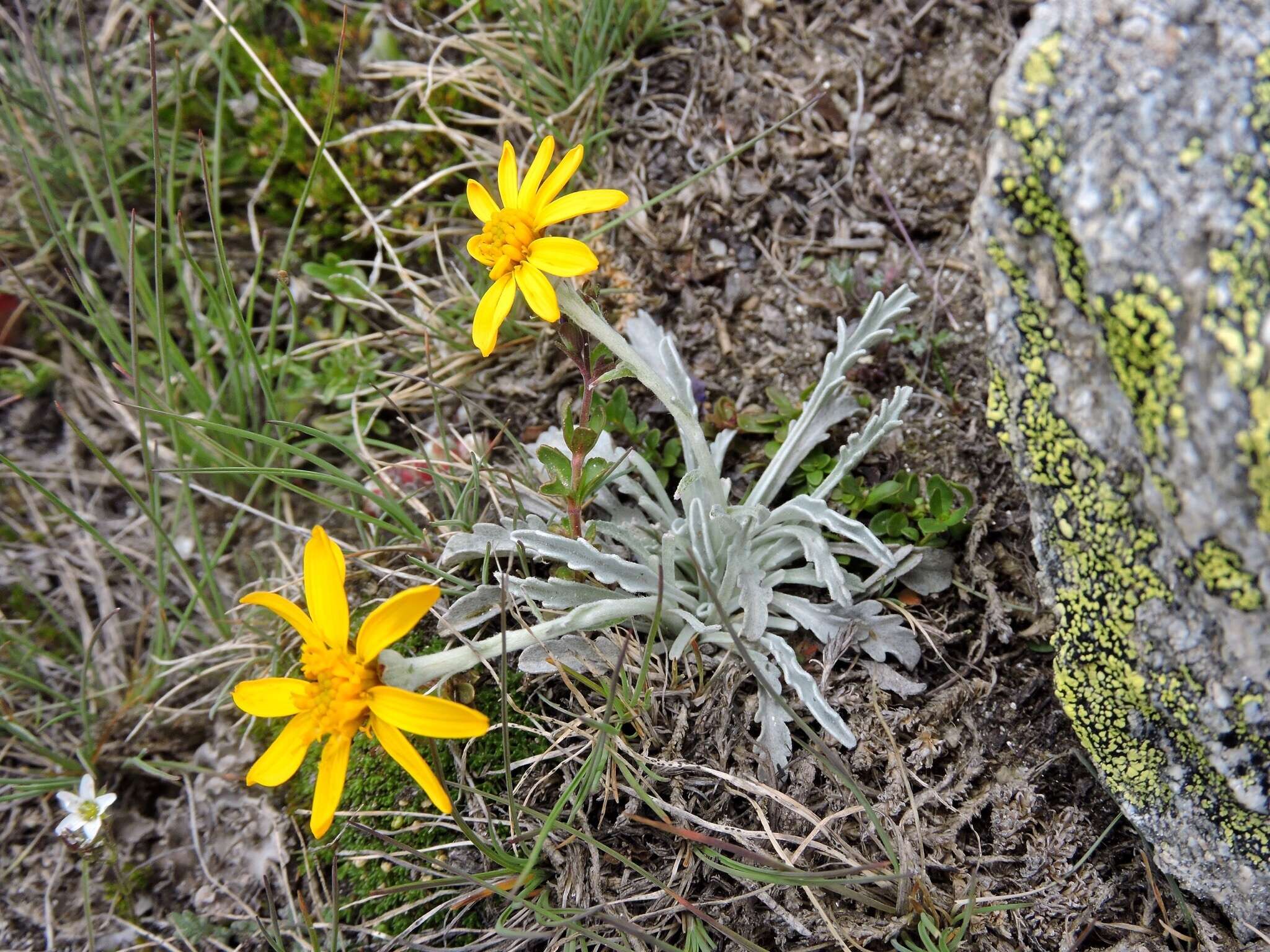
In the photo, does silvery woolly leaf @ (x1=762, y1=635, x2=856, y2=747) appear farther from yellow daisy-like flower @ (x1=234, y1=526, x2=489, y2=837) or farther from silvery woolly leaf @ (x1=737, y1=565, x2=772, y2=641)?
yellow daisy-like flower @ (x1=234, y1=526, x2=489, y2=837)

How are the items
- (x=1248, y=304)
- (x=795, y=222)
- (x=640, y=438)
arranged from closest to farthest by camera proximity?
(x=1248, y=304) < (x=640, y=438) < (x=795, y=222)

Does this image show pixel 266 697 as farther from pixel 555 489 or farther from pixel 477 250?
pixel 477 250

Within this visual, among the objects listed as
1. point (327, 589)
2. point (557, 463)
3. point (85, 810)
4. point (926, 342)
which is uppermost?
point (926, 342)

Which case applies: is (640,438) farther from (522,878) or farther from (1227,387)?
(1227,387)

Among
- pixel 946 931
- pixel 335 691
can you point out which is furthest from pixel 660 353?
pixel 946 931

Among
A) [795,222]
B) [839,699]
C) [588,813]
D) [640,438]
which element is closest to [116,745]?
[588,813]

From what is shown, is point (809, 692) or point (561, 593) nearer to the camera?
point (809, 692)

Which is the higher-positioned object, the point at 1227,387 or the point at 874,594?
the point at 1227,387

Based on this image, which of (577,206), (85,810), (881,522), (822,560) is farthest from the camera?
(85,810)

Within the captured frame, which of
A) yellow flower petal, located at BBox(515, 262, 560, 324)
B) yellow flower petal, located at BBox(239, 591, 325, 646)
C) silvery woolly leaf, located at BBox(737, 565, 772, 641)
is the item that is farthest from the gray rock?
yellow flower petal, located at BBox(239, 591, 325, 646)
